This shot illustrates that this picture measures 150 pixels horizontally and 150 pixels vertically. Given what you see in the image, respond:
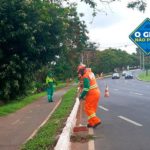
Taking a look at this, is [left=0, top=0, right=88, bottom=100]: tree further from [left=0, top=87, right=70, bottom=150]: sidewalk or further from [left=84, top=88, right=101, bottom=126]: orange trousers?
[left=84, top=88, right=101, bottom=126]: orange trousers

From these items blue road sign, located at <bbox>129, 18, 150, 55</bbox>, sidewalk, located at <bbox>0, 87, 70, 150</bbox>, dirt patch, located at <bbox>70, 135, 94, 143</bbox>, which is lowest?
sidewalk, located at <bbox>0, 87, 70, 150</bbox>

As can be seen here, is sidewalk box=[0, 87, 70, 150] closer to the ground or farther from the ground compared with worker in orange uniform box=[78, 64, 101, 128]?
closer to the ground

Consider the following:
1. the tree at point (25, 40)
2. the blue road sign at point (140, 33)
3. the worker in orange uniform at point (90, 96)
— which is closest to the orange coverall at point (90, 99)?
the worker in orange uniform at point (90, 96)

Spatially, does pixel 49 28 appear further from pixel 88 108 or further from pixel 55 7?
pixel 88 108

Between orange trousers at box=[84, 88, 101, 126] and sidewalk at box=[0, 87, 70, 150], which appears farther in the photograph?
orange trousers at box=[84, 88, 101, 126]

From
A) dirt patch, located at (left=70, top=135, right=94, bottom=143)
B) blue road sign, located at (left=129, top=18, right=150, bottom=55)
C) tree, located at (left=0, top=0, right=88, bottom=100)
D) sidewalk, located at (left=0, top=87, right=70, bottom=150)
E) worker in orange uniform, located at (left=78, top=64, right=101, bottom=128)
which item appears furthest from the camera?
tree, located at (left=0, top=0, right=88, bottom=100)

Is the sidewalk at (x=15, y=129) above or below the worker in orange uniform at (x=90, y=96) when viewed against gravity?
below

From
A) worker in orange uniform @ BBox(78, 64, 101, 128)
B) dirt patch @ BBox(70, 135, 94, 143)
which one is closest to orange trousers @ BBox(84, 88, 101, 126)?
worker in orange uniform @ BBox(78, 64, 101, 128)

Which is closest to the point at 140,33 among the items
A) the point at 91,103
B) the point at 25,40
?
the point at 91,103

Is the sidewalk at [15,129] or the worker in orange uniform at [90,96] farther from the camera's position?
the worker in orange uniform at [90,96]

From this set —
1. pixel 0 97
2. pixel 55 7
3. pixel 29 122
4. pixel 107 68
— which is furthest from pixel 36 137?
pixel 107 68

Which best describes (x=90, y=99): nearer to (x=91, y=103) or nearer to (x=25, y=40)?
(x=91, y=103)

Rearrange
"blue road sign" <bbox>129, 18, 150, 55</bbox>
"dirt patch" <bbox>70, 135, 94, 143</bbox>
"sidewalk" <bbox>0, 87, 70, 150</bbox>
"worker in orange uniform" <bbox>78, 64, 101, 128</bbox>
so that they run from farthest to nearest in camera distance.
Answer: "blue road sign" <bbox>129, 18, 150, 55</bbox> → "worker in orange uniform" <bbox>78, 64, 101, 128</bbox> → "sidewalk" <bbox>0, 87, 70, 150</bbox> → "dirt patch" <bbox>70, 135, 94, 143</bbox>

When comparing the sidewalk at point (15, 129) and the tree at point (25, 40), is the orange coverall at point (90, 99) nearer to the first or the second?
the sidewalk at point (15, 129)
